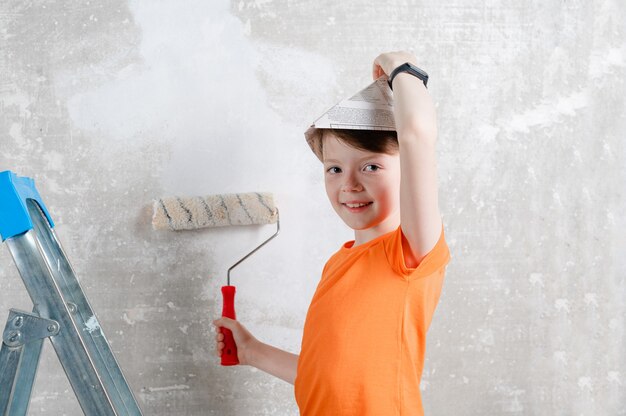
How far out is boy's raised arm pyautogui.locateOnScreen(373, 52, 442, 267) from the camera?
944mm

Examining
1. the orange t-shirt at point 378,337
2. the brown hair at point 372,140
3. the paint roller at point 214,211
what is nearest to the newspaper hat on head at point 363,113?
the brown hair at point 372,140

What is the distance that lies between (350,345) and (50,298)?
475 mm

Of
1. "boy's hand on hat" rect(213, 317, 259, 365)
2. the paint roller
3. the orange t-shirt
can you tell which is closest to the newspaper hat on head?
the orange t-shirt

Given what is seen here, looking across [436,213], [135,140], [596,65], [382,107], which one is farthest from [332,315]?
[596,65]

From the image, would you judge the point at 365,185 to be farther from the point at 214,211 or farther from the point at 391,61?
the point at 214,211

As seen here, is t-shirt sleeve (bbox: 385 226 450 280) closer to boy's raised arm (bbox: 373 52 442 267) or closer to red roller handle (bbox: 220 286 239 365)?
boy's raised arm (bbox: 373 52 442 267)

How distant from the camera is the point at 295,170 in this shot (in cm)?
150

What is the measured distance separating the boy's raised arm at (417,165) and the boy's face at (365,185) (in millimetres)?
115

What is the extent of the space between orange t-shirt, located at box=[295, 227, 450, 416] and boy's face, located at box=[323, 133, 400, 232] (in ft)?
0.19

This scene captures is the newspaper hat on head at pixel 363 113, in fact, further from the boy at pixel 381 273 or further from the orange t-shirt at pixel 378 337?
the orange t-shirt at pixel 378 337

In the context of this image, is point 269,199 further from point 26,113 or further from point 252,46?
point 26,113

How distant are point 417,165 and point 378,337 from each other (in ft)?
0.96

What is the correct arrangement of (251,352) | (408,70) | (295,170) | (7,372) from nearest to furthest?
(7,372) < (408,70) < (251,352) < (295,170)

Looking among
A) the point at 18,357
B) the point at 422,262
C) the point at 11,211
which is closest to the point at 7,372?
the point at 18,357
